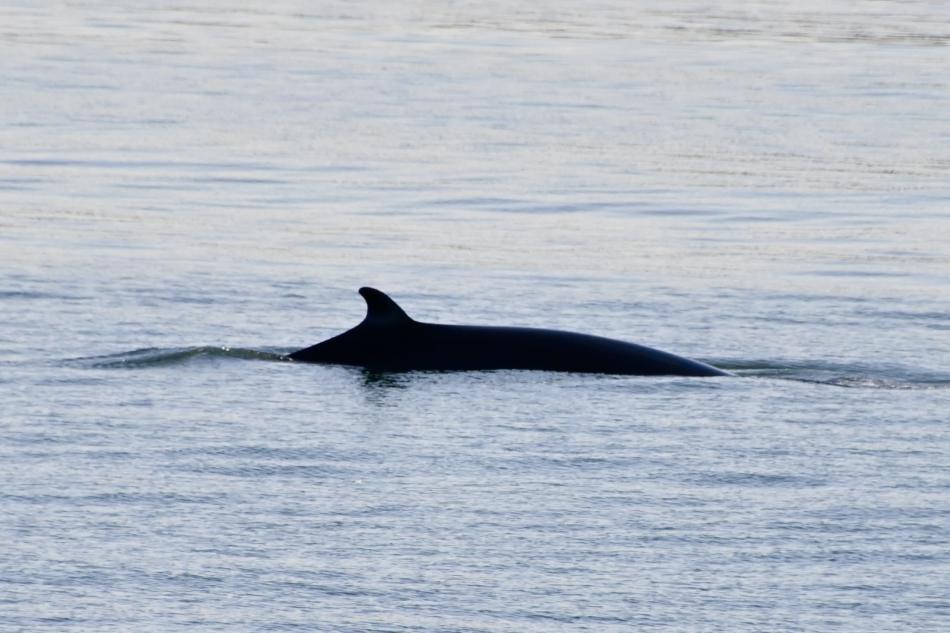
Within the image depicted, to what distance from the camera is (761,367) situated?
11.2 m

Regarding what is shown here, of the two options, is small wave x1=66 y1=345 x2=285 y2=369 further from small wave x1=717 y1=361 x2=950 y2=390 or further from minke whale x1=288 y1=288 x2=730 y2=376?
small wave x1=717 y1=361 x2=950 y2=390

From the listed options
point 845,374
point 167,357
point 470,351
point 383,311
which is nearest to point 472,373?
point 470,351

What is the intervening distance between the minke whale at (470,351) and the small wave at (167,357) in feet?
0.84

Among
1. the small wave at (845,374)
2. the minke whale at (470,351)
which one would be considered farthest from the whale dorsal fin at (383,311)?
the small wave at (845,374)

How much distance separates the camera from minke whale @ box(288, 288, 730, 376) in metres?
10.8

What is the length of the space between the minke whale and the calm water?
0.46 ft

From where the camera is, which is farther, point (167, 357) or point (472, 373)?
point (167, 357)

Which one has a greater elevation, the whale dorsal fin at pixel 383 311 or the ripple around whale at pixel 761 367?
the whale dorsal fin at pixel 383 311

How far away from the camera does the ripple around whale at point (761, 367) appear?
35.4ft

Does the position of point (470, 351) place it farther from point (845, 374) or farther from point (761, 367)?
A: point (845, 374)

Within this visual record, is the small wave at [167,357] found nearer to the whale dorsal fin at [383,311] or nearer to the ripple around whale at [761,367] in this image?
the ripple around whale at [761,367]

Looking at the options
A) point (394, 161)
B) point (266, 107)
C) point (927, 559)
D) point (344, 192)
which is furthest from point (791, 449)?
point (266, 107)

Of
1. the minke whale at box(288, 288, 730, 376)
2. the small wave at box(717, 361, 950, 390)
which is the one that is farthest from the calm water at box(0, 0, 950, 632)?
the minke whale at box(288, 288, 730, 376)

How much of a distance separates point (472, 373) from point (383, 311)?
0.53 m
